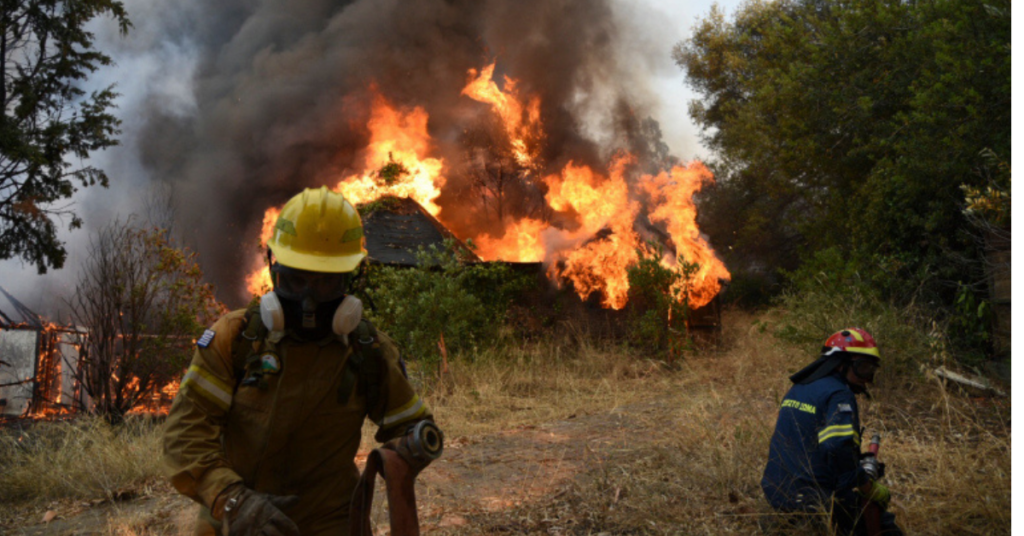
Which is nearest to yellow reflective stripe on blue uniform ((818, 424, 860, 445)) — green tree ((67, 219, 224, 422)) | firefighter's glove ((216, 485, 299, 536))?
firefighter's glove ((216, 485, 299, 536))

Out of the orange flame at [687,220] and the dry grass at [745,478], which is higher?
the orange flame at [687,220]

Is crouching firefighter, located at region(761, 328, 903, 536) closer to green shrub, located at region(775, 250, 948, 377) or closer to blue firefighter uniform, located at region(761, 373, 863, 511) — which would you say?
blue firefighter uniform, located at region(761, 373, 863, 511)

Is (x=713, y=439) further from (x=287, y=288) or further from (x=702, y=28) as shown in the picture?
(x=702, y=28)

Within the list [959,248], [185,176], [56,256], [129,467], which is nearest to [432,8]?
[185,176]

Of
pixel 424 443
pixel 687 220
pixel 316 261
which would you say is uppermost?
pixel 687 220

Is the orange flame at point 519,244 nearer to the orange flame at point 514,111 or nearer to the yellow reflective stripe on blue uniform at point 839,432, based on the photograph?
the orange flame at point 514,111

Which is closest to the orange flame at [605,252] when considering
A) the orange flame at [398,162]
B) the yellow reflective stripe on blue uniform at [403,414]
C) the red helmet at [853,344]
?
the orange flame at [398,162]

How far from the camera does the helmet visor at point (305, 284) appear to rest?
2.53 metres

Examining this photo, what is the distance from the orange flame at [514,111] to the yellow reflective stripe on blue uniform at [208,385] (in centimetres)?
1938

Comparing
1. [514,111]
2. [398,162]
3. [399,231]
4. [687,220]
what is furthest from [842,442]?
[514,111]

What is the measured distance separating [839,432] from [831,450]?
107mm

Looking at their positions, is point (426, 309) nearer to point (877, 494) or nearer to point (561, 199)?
point (877, 494)

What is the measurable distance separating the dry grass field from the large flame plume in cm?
448

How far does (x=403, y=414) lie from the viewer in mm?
2705
